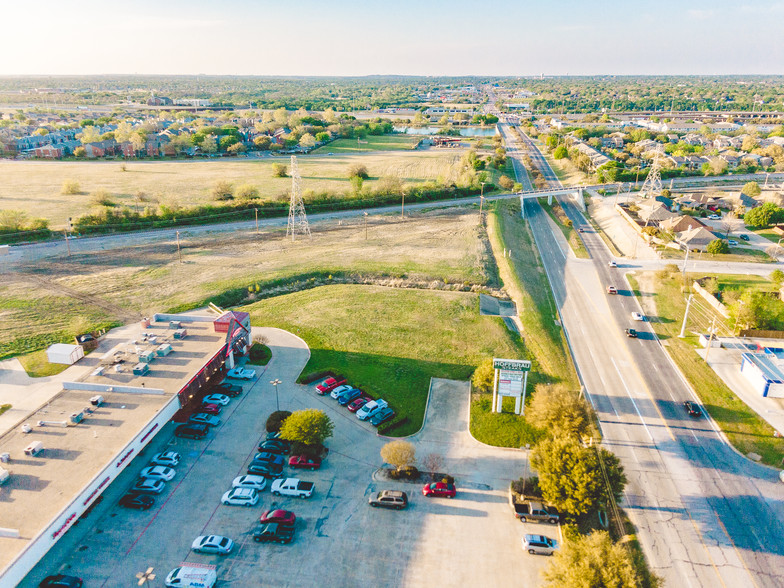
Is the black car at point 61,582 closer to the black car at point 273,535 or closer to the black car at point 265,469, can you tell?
the black car at point 273,535

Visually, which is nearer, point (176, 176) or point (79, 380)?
point (79, 380)

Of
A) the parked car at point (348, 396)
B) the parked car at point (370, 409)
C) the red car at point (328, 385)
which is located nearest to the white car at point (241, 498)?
the parked car at point (370, 409)

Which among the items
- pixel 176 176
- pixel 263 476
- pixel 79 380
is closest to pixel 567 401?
pixel 263 476

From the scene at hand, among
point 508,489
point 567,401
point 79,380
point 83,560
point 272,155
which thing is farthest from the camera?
point 272,155

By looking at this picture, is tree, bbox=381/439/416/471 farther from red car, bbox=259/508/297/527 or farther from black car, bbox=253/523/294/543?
black car, bbox=253/523/294/543

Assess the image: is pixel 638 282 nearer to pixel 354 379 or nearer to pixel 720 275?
pixel 720 275

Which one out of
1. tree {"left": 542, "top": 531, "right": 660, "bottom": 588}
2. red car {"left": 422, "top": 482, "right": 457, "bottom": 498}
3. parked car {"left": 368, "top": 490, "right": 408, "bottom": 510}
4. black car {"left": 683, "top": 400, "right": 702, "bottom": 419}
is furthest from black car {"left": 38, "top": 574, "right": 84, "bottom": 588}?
black car {"left": 683, "top": 400, "right": 702, "bottom": 419}

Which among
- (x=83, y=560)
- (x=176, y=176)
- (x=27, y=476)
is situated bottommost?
(x=83, y=560)

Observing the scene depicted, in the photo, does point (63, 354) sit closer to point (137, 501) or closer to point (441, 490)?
point (137, 501)
